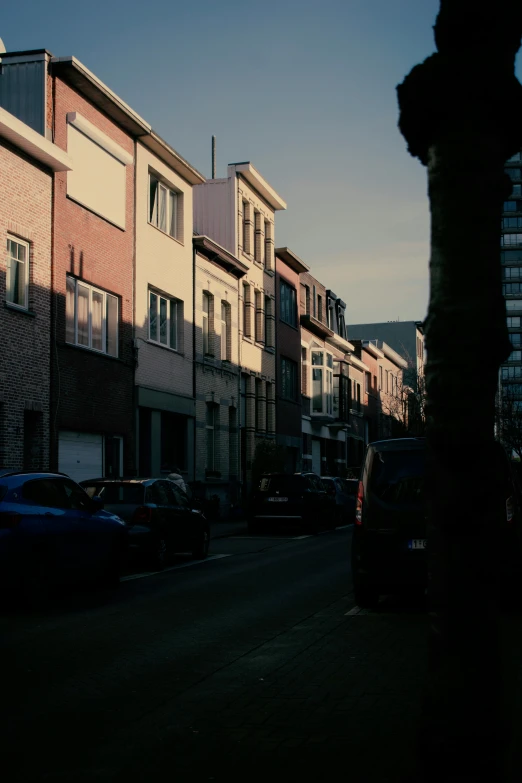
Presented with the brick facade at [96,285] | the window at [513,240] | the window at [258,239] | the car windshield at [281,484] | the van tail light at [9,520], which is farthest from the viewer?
the window at [513,240]

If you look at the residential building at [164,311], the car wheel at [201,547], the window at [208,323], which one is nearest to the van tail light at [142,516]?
the car wheel at [201,547]

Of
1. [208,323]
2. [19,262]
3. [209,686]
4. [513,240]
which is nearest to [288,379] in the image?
[208,323]

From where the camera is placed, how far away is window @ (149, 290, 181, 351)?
29.2m

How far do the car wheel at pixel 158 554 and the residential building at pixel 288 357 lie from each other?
86.0ft

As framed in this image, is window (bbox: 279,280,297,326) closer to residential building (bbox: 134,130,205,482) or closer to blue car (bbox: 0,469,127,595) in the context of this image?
residential building (bbox: 134,130,205,482)

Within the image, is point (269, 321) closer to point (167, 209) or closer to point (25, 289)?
point (167, 209)

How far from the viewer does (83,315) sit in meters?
24.5

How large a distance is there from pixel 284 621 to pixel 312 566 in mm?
6196

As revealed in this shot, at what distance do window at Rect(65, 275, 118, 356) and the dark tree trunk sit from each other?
812 inches

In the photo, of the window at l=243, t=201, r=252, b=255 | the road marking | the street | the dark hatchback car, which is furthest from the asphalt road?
the window at l=243, t=201, r=252, b=255

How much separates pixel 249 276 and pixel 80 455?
16.6 metres

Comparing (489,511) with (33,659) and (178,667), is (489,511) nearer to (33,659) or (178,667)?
(178,667)

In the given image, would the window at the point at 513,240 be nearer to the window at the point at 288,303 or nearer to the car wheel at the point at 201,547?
the window at the point at 288,303

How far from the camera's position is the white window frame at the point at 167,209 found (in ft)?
97.2
